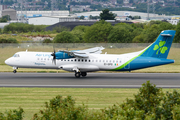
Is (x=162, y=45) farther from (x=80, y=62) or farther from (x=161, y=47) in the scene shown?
(x=80, y=62)

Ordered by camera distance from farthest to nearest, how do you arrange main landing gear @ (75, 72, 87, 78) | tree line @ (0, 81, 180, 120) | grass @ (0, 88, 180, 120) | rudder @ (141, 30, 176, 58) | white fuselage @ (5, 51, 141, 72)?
main landing gear @ (75, 72, 87, 78) → white fuselage @ (5, 51, 141, 72) → rudder @ (141, 30, 176, 58) → grass @ (0, 88, 180, 120) → tree line @ (0, 81, 180, 120)

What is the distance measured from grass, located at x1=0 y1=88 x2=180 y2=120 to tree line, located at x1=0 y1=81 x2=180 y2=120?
15.8 feet

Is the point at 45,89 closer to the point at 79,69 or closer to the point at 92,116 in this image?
the point at 79,69

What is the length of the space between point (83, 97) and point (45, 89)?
4905 mm

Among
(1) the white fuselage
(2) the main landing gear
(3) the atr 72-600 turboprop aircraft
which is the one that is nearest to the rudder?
(3) the atr 72-600 turboprop aircraft

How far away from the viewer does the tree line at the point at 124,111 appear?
38.0 feet

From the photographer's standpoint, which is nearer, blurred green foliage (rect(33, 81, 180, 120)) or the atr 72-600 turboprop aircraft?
blurred green foliage (rect(33, 81, 180, 120))

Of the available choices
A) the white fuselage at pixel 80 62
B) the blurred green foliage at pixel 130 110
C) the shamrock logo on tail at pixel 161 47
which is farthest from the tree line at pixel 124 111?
the white fuselage at pixel 80 62

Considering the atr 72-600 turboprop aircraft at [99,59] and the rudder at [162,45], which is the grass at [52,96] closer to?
Answer: the atr 72-600 turboprop aircraft at [99,59]

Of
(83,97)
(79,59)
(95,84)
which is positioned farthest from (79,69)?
(83,97)

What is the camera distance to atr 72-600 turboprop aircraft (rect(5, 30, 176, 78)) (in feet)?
104

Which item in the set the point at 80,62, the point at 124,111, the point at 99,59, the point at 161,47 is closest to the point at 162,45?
the point at 161,47

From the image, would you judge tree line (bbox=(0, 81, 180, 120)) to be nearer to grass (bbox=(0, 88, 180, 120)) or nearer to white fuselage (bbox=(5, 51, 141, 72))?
grass (bbox=(0, 88, 180, 120))

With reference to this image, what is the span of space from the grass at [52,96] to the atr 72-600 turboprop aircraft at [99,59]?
Answer: 7423mm
